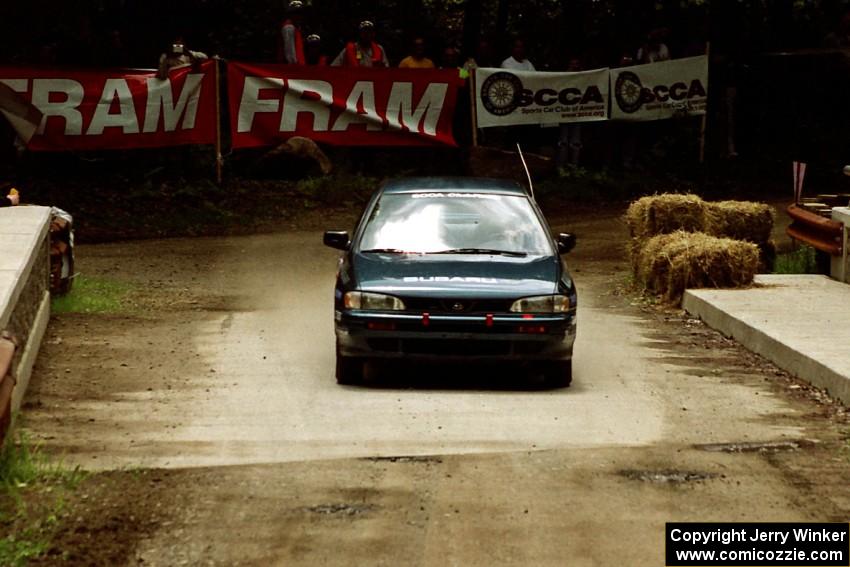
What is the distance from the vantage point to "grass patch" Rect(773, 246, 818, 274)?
17.7 m

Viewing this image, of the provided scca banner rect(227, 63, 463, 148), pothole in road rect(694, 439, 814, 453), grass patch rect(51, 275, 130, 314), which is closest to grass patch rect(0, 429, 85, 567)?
pothole in road rect(694, 439, 814, 453)

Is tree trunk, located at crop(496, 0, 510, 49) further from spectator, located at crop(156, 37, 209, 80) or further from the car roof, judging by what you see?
the car roof

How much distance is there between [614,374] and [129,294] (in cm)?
628

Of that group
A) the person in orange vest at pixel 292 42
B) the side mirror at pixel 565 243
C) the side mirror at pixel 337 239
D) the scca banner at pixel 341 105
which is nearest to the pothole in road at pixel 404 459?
the side mirror at pixel 337 239

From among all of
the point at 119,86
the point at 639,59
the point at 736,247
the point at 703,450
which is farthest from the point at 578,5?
the point at 703,450

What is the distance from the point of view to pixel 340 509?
7.12 metres

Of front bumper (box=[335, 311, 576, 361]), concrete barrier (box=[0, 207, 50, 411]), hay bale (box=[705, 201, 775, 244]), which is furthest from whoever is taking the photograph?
hay bale (box=[705, 201, 775, 244])

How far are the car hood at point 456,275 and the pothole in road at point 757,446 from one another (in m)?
2.34

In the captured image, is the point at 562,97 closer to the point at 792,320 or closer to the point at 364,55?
the point at 364,55

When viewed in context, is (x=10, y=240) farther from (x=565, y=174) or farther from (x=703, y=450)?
(x=565, y=174)

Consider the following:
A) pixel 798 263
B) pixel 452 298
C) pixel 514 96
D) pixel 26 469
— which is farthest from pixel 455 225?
pixel 514 96

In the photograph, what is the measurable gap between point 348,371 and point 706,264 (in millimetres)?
5813

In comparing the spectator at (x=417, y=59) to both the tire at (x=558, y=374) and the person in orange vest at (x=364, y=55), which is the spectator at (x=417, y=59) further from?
the tire at (x=558, y=374)

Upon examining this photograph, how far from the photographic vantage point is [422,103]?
78.4 feet
